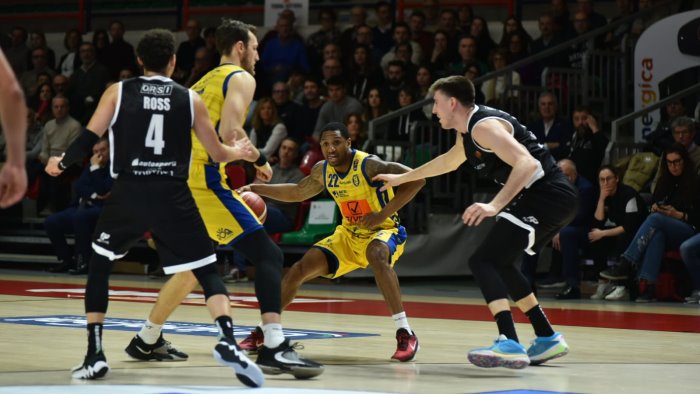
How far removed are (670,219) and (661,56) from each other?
2843mm

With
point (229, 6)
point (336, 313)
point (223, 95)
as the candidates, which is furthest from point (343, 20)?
point (223, 95)

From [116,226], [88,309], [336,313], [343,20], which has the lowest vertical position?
[336,313]

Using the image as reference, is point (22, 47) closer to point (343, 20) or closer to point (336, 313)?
point (343, 20)

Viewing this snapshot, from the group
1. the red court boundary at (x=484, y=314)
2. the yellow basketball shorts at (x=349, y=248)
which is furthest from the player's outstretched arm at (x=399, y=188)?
the red court boundary at (x=484, y=314)

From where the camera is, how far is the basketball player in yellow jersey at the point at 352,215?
6844 mm

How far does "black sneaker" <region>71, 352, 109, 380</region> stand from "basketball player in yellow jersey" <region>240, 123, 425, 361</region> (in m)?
1.71

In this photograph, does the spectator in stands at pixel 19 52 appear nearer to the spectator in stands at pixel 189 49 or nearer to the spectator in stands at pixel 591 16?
the spectator in stands at pixel 189 49

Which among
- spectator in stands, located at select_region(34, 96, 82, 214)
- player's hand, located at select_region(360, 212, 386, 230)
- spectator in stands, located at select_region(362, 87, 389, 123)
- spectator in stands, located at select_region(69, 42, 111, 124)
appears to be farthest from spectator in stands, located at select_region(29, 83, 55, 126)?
player's hand, located at select_region(360, 212, 386, 230)

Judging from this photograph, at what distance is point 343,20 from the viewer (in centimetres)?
1888

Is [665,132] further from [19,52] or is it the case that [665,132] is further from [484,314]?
[19,52]

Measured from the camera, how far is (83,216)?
14.2m

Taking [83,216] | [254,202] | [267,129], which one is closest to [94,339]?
[254,202]

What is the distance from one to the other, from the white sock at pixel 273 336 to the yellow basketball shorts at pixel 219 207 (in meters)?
0.51

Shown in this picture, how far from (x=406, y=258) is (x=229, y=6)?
26.5ft
